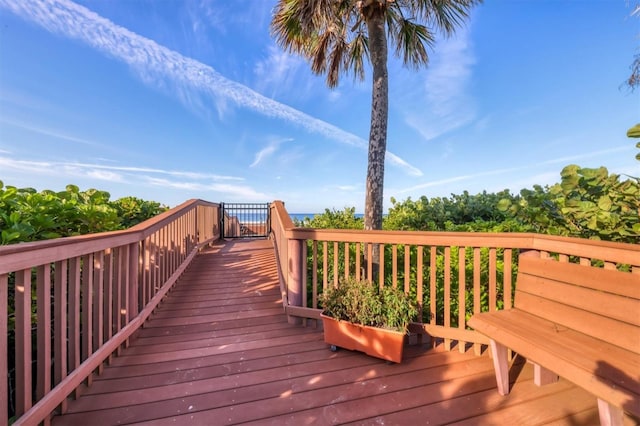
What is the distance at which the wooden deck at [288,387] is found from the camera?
4.80 ft

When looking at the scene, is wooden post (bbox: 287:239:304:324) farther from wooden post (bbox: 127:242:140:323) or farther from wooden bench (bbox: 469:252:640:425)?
wooden bench (bbox: 469:252:640:425)

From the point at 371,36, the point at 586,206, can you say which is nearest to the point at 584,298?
the point at 586,206

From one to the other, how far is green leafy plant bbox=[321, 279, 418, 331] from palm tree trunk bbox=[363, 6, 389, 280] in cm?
138

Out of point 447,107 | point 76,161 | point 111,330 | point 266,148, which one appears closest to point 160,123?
point 76,161

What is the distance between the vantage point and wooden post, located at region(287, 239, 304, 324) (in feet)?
8.74

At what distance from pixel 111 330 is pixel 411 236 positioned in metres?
2.62

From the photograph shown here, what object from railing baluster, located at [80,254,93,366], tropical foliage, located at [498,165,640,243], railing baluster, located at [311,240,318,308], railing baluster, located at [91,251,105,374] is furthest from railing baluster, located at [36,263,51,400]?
tropical foliage, located at [498,165,640,243]

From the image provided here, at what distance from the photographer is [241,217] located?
9.73 m

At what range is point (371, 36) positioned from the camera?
3.68 metres

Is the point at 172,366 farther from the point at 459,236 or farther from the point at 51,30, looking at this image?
the point at 51,30

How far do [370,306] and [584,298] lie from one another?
1.33m

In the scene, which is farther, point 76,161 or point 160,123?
point 160,123

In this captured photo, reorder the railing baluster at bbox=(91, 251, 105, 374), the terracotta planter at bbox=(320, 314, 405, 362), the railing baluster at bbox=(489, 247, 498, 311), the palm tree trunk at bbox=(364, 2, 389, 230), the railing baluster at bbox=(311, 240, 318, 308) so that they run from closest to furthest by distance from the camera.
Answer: the railing baluster at bbox=(91, 251, 105, 374)
the terracotta planter at bbox=(320, 314, 405, 362)
the railing baluster at bbox=(489, 247, 498, 311)
the railing baluster at bbox=(311, 240, 318, 308)
the palm tree trunk at bbox=(364, 2, 389, 230)

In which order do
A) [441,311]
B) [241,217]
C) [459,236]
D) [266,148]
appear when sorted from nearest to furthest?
[459,236] < [441,311] < [241,217] < [266,148]
